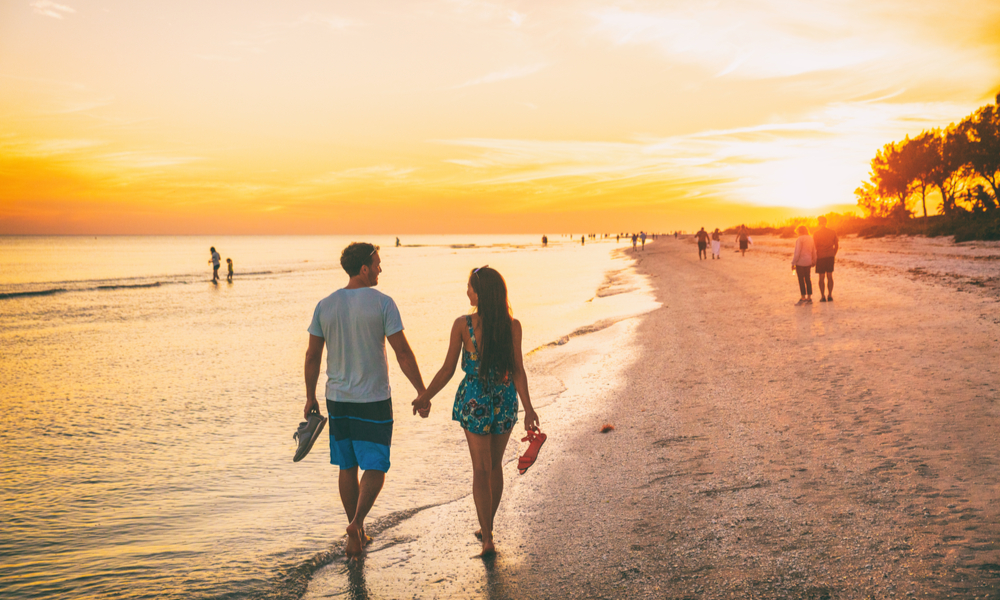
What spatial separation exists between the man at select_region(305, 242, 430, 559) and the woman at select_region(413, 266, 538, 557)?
0.30m

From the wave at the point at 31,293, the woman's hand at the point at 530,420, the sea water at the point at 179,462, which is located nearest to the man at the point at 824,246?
the sea water at the point at 179,462

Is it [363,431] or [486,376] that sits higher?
[486,376]

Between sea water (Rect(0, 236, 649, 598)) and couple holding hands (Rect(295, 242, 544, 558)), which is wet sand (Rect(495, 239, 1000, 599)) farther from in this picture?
sea water (Rect(0, 236, 649, 598))

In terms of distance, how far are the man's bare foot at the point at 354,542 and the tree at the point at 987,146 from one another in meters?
58.5

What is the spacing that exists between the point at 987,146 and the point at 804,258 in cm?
4607

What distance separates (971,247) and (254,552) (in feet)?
112

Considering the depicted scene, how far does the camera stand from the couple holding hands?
3.91 metres

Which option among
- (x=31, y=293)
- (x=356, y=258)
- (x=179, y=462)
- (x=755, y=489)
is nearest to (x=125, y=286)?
(x=31, y=293)

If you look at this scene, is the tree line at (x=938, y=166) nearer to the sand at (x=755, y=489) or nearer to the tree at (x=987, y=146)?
the tree at (x=987, y=146)

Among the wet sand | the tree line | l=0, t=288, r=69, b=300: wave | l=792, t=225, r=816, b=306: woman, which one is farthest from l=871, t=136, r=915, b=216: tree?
l=0, t=288, r=69, b=300: wave

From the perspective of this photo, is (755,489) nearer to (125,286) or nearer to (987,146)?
(125,286)

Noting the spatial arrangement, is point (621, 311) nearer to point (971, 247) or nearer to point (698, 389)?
point (698, 389)

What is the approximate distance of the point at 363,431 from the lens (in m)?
4.11

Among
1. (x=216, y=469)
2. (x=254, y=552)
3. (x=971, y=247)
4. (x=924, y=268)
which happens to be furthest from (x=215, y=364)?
(x=971, y=247)
